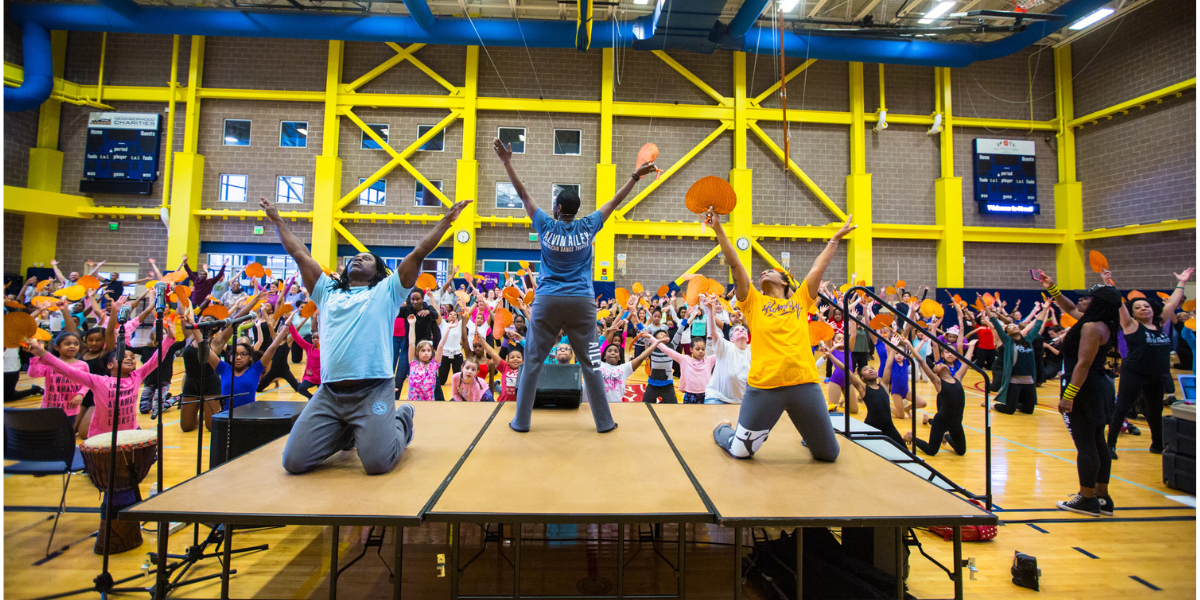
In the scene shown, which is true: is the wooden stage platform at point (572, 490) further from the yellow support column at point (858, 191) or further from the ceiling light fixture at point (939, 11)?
the ceiling light fixture at point (939, 11)

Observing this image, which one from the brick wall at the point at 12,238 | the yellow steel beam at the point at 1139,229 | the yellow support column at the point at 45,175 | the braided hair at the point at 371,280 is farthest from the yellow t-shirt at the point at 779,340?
the brick wall at the point at 12,238

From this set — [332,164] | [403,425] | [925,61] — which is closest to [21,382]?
[332,164]

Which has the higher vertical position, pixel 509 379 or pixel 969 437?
pixel 509 379

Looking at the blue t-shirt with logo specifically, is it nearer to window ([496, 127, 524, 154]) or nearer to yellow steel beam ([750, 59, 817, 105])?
window ([496, 127, 524, 154])

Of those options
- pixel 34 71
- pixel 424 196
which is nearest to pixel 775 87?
pixel 424 196

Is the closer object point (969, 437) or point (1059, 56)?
point (969, 437)

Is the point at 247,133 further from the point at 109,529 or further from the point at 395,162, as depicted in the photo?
the point at 109,529

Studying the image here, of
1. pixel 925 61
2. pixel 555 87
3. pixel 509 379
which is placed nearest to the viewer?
pixel 509 379

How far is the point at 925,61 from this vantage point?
1559cm

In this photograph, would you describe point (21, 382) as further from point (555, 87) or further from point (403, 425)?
point (555, 87)

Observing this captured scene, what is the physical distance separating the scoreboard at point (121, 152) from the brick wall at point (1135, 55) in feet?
93.5

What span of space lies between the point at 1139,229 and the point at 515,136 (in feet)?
59.9

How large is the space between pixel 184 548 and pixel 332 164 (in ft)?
47.2

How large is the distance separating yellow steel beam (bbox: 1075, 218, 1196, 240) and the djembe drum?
21336mm
